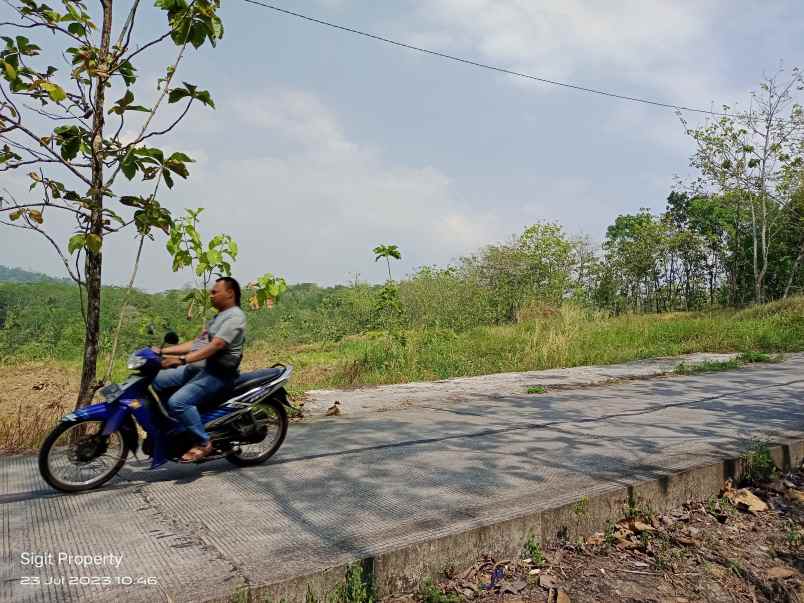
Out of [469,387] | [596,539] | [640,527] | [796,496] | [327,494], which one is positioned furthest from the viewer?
[469,387]

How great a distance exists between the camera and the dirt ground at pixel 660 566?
9.12 ft

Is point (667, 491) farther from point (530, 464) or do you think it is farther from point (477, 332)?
point (477, 332)

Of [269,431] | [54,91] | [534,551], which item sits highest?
[54,91]

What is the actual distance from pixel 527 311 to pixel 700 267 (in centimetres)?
1848

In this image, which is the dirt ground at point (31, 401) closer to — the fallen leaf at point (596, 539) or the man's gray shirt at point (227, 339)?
the man's gray shirt at point (227, 339)

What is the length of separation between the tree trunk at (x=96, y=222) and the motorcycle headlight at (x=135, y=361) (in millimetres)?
799

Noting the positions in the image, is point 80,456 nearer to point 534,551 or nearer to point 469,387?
point 534,551

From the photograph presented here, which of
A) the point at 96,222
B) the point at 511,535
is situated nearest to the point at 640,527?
the point at 511,535

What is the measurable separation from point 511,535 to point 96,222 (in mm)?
3817

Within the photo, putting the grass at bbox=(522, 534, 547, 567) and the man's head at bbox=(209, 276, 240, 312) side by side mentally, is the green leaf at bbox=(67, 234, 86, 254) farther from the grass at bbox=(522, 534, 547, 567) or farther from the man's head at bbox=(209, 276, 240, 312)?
the grass at bbox=(522, 534, 547, 567)

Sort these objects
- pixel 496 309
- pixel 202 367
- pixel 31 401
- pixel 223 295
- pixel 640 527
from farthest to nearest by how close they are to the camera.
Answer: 1. pixel 496 309
2. pixel 31 401
3. pixel 223 295
4. pixel 202 367
5. pixel 640 527

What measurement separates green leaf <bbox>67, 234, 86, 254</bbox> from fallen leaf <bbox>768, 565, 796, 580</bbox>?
4.80m

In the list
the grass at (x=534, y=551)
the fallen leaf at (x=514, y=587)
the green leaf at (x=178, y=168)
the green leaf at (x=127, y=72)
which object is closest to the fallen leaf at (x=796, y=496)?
the grass at (x=534, y=551)

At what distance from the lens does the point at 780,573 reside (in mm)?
3109
